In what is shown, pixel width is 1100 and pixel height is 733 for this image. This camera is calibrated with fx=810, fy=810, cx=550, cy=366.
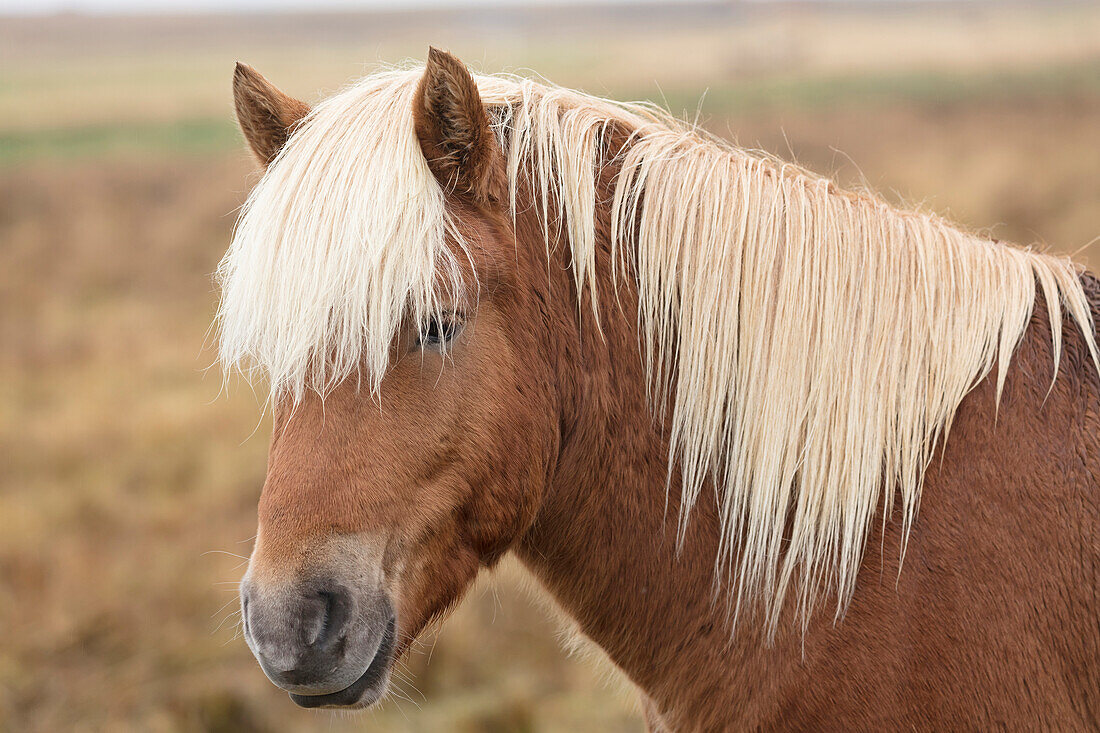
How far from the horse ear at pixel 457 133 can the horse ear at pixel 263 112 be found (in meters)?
0.43

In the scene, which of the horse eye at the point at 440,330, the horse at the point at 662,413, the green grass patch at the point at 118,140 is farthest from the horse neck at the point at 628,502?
the green grass patch at the point at 118,140

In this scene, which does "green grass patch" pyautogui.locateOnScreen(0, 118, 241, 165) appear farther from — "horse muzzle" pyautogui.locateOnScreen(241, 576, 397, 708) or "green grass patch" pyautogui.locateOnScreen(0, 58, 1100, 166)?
"horse muzzle" pyautogui.locateOnScreen(241, 576, 397, 708)

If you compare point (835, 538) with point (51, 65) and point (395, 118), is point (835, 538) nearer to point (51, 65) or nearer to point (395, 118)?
point (395, 118)

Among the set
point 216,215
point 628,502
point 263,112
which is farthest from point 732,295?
point 216,215

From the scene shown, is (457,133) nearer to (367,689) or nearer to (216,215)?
(367,689)

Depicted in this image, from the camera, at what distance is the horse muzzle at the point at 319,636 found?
1.61 metres

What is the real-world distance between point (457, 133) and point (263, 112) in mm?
562

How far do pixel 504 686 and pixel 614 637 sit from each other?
3.79 m

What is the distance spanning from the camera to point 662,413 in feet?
6.37

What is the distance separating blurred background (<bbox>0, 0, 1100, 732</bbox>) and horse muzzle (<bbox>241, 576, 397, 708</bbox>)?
0.34 m

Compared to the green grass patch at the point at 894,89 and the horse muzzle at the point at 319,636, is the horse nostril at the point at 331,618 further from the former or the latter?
the green grass patch at the point at 894,89

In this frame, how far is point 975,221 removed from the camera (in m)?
11.6

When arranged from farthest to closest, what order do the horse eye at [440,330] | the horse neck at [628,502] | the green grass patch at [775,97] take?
the green grass patch at [775,97]
the horse neck at [628,502]
the horse eye at [440,330]

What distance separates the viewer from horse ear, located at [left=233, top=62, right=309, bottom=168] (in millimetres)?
1970
